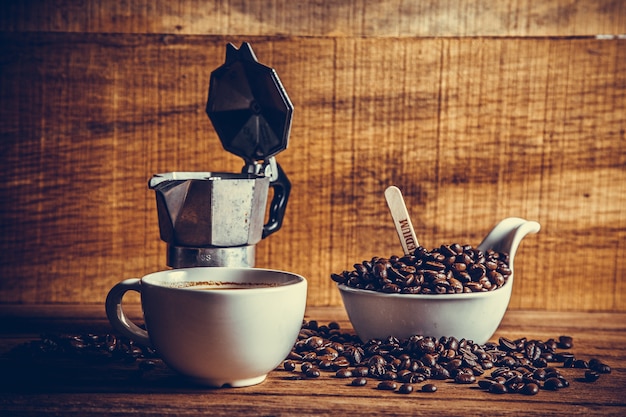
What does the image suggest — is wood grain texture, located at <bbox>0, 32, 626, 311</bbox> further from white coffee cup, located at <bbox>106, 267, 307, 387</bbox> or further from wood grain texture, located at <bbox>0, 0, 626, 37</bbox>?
white coffee cup, located at <bbox>106, 267, 307, 387</bbox>

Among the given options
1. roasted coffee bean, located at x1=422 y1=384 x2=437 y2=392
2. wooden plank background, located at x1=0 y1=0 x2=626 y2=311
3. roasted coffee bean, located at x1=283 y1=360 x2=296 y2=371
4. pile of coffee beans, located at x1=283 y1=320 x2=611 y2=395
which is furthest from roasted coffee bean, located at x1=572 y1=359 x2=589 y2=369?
wooden plank background, located at x1=0 y1=0 x2=626 y2=311

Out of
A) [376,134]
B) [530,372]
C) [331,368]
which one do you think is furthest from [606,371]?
[376,134]

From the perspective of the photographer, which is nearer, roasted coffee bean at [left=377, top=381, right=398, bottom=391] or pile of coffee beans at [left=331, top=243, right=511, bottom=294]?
roasted coffee bean at [left=377, top=381, right=398, bottom=391]

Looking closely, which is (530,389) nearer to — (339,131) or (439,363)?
(439,363)

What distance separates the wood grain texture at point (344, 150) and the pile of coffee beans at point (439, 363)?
41cm

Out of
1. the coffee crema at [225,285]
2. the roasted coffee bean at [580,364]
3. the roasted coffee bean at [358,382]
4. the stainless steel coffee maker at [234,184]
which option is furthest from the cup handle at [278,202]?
the roasted coffee bean at [580,364]

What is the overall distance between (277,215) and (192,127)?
1.07ft

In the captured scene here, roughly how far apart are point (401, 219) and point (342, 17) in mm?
481

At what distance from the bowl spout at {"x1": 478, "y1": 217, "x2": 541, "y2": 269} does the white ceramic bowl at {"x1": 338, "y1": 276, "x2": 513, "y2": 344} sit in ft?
0.45

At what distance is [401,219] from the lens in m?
1.18

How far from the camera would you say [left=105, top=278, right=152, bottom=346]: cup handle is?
882 millimetres

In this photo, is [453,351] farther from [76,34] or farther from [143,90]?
[76,34]

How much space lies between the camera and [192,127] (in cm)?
144

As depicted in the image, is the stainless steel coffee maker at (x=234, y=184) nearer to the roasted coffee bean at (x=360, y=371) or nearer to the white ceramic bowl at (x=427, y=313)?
the white ceramic bowl at (x=427, y=313)
